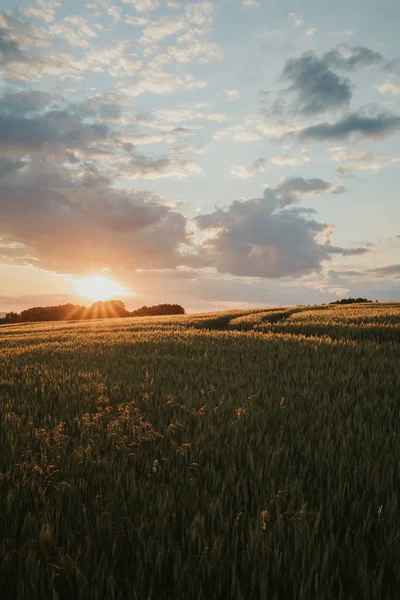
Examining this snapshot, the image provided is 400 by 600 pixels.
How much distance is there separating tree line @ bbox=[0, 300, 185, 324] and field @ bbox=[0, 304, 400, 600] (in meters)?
56.8

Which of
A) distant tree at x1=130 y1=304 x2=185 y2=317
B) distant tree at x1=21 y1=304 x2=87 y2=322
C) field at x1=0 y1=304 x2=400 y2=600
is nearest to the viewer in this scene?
field at x1=0 y1=304 x2=400 y2=600

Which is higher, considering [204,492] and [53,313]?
[53,313]

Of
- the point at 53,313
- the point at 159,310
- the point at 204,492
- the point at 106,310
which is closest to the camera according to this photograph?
the point at 204,492

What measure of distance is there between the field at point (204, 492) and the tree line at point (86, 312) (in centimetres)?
5676

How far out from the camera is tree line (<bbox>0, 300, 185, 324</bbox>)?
216 ft

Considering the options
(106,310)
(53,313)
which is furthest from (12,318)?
(106,310)

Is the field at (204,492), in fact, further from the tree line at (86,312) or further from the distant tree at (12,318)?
the distant tree at (12,318)

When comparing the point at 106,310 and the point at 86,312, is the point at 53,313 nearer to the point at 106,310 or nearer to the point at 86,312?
the point at 86,312

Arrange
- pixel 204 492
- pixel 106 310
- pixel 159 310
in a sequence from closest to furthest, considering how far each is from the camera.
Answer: pixel 204 492, pixel 159 310, pixel 106 310

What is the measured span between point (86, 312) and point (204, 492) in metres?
68.8

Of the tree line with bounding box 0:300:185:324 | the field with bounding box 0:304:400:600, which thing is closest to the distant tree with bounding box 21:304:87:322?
the tree line with bounding box 0:300:185:324

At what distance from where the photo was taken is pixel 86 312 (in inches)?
2709

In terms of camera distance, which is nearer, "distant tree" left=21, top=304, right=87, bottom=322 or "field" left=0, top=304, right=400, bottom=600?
"field" left=0, top=304, right=400, bottom=600

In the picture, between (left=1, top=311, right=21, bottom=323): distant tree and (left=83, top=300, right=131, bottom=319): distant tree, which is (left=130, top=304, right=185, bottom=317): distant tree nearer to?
(left=83, top=300, right=131, bottom=319): distant tree
